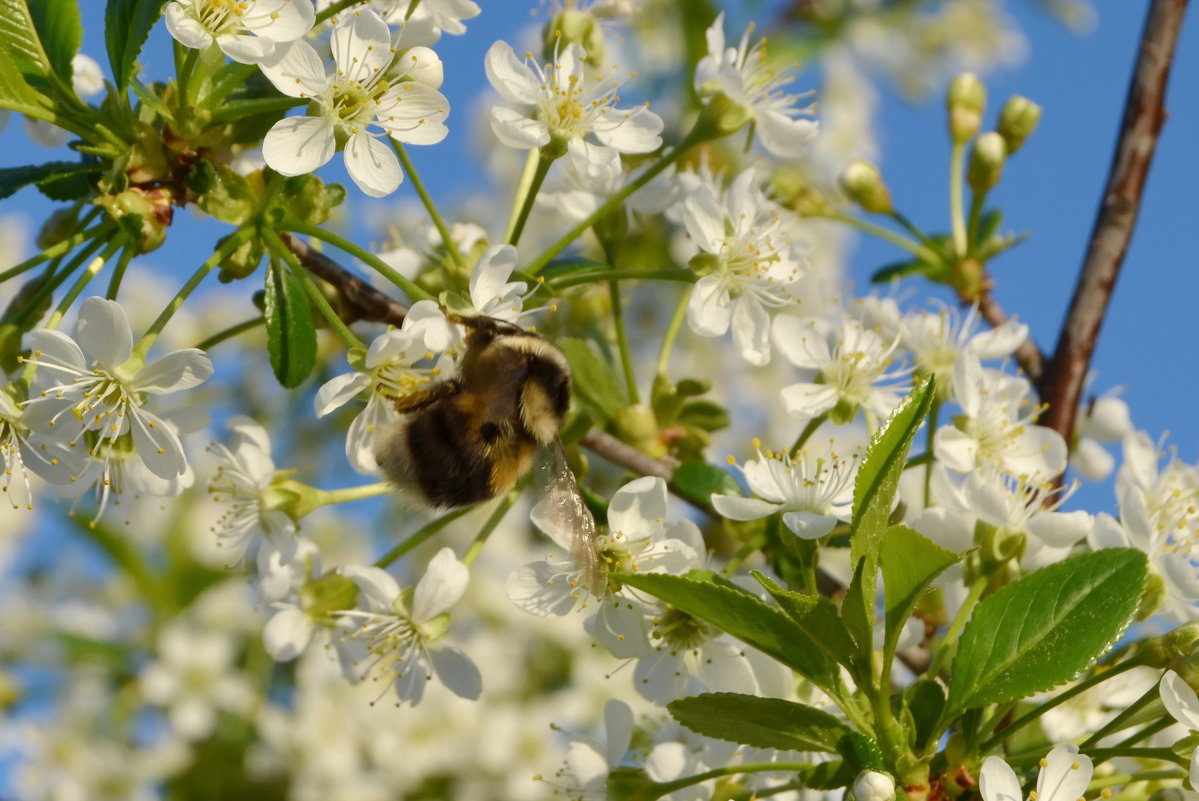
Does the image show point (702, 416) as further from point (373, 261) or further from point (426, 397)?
point (373, 261)

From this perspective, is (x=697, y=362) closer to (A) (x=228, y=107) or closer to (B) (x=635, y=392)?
(B) (x=635, y=392)

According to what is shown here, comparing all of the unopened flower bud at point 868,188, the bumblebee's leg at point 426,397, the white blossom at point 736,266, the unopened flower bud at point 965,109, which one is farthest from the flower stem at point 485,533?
the unopened flower bud at point 965,109

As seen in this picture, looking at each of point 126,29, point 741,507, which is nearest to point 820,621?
point 741,507

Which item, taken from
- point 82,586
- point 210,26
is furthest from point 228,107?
point 82,586

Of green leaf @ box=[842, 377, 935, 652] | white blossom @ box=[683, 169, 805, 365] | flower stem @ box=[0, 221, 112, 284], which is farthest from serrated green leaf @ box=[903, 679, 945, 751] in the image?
flower stem @ box=[0, 221, 112, 284]

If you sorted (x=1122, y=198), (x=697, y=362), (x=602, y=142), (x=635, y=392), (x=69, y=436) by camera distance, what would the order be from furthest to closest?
(x=697, y=362) → (x=1122, y=198) → (x=635, y=392) → (x=602, y=142) → (x=69, y=436)

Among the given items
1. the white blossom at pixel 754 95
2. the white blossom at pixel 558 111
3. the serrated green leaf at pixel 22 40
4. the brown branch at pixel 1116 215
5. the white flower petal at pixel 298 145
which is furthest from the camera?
the brown branch at pixel 1116 215

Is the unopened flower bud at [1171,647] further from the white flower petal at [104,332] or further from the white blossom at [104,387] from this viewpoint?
the white flower petal at [104,332]
